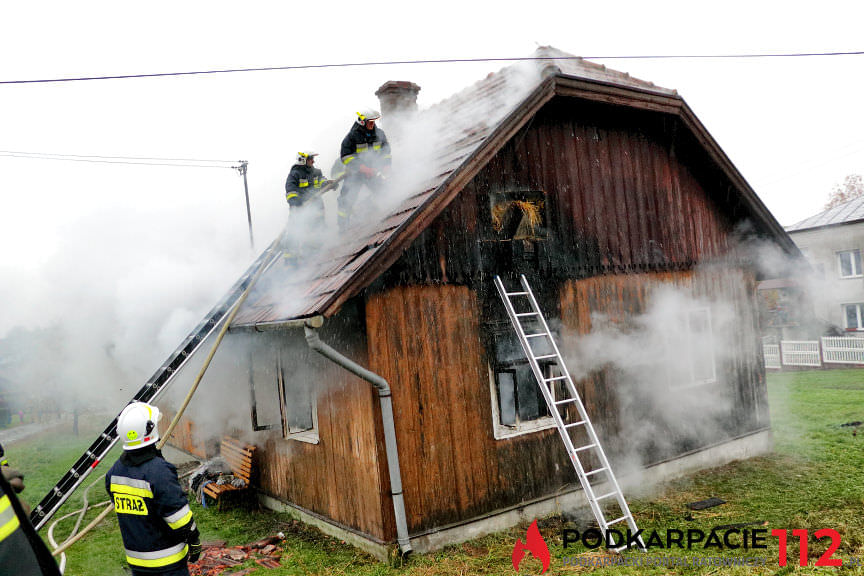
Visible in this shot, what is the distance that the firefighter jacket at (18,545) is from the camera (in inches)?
84.1

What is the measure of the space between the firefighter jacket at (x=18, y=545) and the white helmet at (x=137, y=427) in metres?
1.94

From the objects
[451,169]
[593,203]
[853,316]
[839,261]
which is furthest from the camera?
[839,261]

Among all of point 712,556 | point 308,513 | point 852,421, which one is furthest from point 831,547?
point 852,421

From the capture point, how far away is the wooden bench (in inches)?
365

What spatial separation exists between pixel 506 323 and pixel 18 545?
6.03m

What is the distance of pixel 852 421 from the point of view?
490 inches

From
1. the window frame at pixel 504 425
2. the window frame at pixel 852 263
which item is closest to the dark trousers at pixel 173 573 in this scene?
the window frame at pixel 504 425

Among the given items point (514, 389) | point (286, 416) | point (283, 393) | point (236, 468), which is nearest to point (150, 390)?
point (283, 393)

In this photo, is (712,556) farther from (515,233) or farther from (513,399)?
(515,233)

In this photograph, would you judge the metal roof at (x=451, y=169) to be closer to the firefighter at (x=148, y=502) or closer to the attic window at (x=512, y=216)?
the attic window at (x=512, y=216)

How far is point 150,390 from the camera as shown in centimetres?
750

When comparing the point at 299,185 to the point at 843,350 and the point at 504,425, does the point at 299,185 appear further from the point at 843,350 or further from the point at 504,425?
the point at 843,350

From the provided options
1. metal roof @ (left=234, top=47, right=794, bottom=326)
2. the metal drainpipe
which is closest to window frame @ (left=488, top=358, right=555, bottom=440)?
the metal drainpipe

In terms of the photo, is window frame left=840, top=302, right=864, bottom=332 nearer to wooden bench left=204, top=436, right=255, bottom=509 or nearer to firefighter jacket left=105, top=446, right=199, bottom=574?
wooden bench left=204, top=436, right=255, bottom=509
